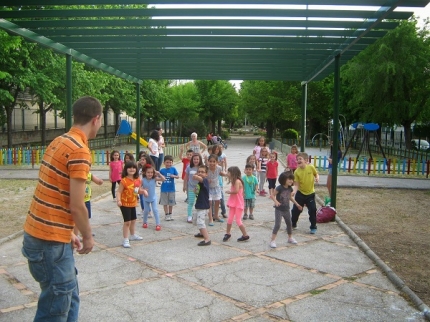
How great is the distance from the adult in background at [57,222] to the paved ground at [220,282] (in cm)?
160

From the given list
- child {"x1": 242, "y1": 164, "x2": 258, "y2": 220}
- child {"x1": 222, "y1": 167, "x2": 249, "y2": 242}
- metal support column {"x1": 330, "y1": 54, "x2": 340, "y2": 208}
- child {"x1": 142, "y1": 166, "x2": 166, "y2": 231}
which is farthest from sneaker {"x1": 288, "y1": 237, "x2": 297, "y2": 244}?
metal support column {"x1": 330, "y1": 54, "x2": 340, "y2": 208}

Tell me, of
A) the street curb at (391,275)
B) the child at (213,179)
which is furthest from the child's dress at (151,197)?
the street curb at (391,275)

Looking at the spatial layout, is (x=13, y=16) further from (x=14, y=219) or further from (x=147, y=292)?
(x=147, y=292)

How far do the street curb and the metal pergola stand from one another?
2085 mm

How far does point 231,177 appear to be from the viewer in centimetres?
809

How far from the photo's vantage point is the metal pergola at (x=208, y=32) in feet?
24.2

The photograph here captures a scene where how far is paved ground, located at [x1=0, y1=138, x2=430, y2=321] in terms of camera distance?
4879 millimetres

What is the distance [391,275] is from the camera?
20.0ft

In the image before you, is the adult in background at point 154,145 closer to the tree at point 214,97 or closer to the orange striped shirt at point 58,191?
the orange striped shirt at point 58,191

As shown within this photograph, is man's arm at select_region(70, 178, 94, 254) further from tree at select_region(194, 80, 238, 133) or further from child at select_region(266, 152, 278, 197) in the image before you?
tree at select_region(194, 80, 238, 133)

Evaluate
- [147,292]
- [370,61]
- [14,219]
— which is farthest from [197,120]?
[147,292]

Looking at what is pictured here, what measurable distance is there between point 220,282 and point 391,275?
232cm

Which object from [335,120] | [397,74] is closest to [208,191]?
[335,120]

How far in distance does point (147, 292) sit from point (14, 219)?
17.9 ft
